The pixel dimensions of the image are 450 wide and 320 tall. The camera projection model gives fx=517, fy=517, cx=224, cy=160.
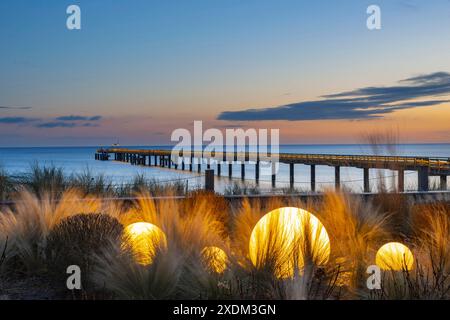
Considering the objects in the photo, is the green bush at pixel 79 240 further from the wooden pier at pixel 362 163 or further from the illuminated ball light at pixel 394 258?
the wooden pier at pixel 362 163

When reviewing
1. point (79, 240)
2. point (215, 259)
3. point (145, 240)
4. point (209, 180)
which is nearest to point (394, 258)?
point (215, 259)

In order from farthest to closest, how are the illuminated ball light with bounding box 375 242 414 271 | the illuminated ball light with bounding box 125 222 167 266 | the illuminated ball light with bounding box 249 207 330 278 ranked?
the illuminated ball light with bounding box 375 242 414 271 < the illuminated ball light with bounding box 125 222 167 266 < the illuminated ball light with bounding box 249 207 330 278

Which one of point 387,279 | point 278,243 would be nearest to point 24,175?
point 278,243

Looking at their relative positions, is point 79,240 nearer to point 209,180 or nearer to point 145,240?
point 145,240

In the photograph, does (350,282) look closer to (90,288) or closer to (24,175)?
(90,288)

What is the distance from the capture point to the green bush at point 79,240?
20.4 feet

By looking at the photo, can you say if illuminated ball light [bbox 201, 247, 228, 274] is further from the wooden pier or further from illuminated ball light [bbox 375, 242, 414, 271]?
the wooden pier

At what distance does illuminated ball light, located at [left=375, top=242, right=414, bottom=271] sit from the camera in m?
6.09

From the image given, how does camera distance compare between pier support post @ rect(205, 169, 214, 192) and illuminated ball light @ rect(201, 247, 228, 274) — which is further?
pier support post @ rect(205, 169, 214, 192)

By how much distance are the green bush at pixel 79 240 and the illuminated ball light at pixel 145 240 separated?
0.64ft

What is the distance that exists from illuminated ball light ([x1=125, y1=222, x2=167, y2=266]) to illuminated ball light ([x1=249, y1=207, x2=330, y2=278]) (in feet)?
3.64

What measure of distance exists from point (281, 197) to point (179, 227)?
158 inches

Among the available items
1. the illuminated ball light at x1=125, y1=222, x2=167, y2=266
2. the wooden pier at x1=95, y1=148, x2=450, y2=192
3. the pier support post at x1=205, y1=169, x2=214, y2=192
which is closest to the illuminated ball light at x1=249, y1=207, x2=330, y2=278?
the illuminated ball light at x1=125, y1=222, x2=167, y2=266

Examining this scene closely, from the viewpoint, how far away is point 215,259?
5.78 meters
